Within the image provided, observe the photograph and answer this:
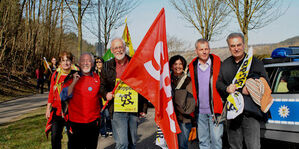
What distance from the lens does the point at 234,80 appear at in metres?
3.52

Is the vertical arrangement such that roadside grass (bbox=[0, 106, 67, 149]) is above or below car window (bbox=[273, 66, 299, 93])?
below

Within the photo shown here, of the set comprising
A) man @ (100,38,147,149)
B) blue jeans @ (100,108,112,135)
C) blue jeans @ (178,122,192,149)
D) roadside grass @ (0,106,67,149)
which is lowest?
roadside grass @ (0,106,67,149)

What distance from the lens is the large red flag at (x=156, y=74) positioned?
3451mm

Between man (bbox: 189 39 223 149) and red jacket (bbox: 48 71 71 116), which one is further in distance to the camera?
red jacket (bbox: 48 71 71 116)

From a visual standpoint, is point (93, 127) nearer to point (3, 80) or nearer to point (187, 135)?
point (187, 135)

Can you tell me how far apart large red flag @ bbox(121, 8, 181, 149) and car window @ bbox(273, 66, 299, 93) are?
2379 mm

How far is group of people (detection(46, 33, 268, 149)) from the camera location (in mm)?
3641

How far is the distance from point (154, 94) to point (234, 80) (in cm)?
105

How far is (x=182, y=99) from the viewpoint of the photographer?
12.4ft

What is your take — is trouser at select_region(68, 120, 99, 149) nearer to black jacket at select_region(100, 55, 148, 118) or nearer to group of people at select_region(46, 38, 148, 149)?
group of people at select_region(46, 38, 148, 149)

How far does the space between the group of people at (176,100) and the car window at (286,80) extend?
5.10ft

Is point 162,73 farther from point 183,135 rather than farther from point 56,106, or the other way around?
point 56,106

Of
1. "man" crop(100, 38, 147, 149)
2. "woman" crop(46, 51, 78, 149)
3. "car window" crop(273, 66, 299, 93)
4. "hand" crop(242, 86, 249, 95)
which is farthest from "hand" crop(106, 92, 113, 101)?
"car window" crop(273, 66, 299, 93)

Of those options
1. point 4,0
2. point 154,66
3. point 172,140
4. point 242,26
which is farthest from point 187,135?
point 4,0
